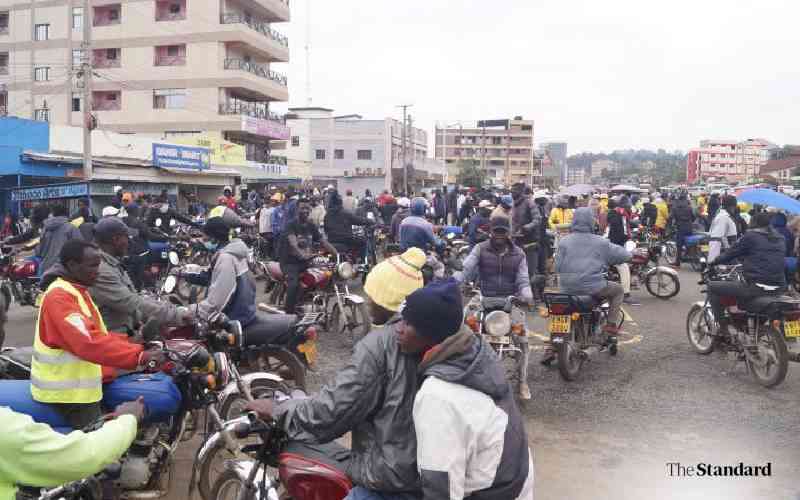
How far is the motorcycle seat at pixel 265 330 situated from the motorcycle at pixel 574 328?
2.80 metres

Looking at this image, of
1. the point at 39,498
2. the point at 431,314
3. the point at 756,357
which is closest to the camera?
the point at 431,314

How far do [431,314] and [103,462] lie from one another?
1.33 m

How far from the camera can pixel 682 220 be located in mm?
15828

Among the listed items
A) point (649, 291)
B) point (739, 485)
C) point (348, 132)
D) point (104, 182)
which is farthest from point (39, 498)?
point (348, 132)

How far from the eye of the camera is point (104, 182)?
2036cm

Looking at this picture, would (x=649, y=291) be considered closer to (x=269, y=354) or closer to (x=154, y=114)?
(x=269, y=354)

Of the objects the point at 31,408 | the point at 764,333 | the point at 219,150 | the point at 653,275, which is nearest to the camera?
the point at 31,408

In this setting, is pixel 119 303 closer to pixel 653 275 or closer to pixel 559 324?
pixel 559 324

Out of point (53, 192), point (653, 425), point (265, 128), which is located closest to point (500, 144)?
point (265, 128)

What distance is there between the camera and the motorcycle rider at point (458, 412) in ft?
7.34

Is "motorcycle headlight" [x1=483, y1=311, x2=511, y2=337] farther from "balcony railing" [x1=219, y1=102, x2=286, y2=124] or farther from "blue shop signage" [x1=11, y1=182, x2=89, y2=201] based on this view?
"balcony railing" [x1=219, y1=102, x2=286, y2=124]

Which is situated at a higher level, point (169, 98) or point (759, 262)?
point (169, 98)

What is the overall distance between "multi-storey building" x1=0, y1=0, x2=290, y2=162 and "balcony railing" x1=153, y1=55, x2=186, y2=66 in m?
0.06

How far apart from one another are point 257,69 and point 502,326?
130ft
